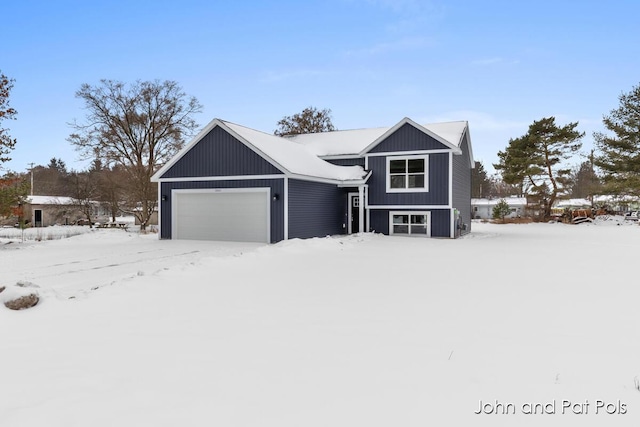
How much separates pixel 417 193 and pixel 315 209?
4.61 m

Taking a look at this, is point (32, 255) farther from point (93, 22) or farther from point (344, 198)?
point (344, 198)

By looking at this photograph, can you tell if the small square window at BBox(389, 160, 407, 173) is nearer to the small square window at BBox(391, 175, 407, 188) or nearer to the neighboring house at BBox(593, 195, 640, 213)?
the small square window at BBox(391, 175, 407, 188)

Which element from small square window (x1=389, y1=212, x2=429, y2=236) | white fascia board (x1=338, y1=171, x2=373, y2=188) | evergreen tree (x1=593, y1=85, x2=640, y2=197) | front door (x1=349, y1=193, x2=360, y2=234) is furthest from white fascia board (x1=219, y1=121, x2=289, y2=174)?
evergreen tree (x1=593, y1=85, x2=640, y2=197)

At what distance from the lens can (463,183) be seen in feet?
68.1

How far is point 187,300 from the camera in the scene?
5.95 metres

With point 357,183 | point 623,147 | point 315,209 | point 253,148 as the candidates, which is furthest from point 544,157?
point 253,148

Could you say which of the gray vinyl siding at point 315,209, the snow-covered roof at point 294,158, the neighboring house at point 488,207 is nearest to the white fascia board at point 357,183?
the snow-covered roof at point 294,158

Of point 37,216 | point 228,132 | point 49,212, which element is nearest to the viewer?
point 228,132

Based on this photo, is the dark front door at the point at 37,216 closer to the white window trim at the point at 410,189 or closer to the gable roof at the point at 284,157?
the gable roof at the point at 284,157

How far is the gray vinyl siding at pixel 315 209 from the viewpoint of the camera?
15588mm

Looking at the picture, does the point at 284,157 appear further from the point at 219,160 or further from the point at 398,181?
the point at 398,181

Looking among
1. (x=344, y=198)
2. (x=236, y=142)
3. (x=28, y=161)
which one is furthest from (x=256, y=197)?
(x=28, y=161)

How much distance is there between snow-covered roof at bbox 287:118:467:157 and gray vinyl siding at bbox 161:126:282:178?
5.51 metres

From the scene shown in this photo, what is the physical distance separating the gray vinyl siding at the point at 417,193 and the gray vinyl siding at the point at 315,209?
168 cm
